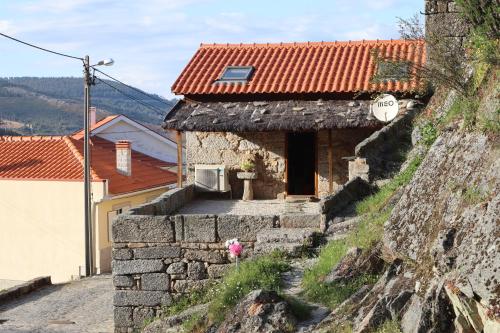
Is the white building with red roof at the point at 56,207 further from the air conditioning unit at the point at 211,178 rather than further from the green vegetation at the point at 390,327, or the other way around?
the green vegetation at the point at 390,327

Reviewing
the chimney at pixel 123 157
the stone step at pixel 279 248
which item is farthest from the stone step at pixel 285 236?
the chimney at pixel 123 157

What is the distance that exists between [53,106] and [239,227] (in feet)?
296

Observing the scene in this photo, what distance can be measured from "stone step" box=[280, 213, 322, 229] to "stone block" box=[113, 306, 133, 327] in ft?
7.71

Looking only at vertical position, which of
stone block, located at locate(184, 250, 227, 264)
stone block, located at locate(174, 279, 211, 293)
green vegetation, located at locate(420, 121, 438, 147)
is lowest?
stone block, located at locate(174, 279, 211, 293)

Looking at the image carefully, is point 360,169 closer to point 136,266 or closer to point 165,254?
point 165,254

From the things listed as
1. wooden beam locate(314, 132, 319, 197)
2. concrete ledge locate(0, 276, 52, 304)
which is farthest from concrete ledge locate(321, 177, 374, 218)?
concrete ledge locate(0, 276, 52, 304)

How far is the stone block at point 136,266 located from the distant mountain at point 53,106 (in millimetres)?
64140

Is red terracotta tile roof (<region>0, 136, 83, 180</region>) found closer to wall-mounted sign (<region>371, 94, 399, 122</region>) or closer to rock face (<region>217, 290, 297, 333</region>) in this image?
wall-mounted sign (<region>371, 94, 399, 122</region>)

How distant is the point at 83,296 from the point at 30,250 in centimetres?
720

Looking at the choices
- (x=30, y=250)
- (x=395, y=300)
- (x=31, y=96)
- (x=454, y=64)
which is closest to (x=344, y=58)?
(x=454, y=64)

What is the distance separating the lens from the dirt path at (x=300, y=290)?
577 cm

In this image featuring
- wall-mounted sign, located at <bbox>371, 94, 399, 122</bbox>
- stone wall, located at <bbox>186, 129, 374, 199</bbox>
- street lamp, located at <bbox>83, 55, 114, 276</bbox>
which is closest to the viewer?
wall-mounted sign, located at <bbox>371, 94, 399, 122</bbox>

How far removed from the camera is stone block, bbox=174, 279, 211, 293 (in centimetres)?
948

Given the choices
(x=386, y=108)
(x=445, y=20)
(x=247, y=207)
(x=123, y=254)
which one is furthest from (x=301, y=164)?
(x=123, y=254)
